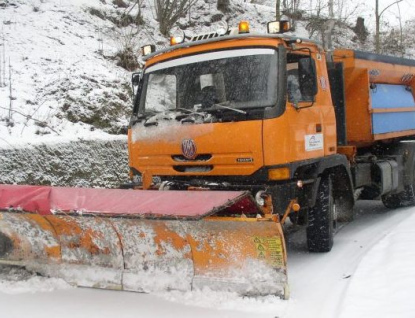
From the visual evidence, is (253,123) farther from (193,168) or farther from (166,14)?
(166,14)

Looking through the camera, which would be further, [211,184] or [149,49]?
[149,49]

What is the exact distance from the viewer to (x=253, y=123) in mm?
4816

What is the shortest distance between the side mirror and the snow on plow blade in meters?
1.68

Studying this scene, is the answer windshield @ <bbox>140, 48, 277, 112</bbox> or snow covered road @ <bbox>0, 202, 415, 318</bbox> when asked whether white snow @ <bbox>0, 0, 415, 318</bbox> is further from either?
windshield @ <bbox>140, 48, 277, 112</bbox>

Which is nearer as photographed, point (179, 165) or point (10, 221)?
point (10, 221)

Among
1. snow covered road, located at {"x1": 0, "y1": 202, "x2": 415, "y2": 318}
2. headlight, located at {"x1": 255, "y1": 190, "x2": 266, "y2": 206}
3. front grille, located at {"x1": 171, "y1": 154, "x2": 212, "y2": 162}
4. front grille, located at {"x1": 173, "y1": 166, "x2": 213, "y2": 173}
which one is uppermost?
front grille, located at {"x1": 171, "y1": 154, "x2": 212, "y2": 162}

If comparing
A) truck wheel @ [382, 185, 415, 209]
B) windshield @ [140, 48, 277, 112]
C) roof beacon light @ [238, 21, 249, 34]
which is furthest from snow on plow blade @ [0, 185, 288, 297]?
truck wheel @ [382, 185, 415, 209]

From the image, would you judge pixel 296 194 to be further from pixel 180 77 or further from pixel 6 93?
pixel 6 93

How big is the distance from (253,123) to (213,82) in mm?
793

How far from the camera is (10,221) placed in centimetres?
477

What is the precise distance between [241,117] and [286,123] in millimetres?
465

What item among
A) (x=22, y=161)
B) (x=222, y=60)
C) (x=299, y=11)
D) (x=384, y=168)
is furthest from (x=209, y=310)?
(x=299, y=11)

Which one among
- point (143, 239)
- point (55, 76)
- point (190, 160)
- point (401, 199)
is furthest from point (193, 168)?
point (55, 76)

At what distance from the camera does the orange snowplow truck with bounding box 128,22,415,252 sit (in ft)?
16.0
